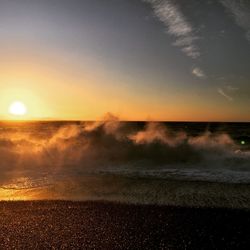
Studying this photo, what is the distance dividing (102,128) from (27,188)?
19.9 m

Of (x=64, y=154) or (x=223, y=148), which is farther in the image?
(x=223, y=148)

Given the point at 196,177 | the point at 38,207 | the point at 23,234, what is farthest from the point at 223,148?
the point at 23,234

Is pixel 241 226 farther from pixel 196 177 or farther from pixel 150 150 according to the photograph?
pixel 150 150

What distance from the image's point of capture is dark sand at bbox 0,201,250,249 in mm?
6824

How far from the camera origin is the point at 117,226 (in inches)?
312

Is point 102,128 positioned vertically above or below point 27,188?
above

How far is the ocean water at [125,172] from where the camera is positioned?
36.8 ft

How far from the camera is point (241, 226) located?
7883 mm

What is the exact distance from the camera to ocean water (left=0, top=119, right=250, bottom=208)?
36.8 feet

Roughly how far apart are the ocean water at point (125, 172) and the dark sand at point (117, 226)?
44.0 inches

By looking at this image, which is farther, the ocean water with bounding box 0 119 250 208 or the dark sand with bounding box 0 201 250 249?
the ocean water with bounding box 0 119 250 208

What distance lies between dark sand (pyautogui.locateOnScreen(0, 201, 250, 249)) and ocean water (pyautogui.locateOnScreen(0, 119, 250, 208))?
112cm

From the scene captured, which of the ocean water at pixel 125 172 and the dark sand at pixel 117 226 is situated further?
the ocean water at pixel 125 172

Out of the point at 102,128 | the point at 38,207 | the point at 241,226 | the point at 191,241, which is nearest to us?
the point at 191,241
